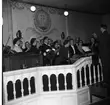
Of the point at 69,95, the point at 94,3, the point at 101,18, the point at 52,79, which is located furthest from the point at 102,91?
the point at 101,18

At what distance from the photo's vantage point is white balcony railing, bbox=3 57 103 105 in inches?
116

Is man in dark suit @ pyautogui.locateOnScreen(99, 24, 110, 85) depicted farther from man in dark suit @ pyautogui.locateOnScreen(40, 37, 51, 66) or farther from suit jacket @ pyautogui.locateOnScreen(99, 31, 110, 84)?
man in dark suit @ pyautogui.locateOnScreen(40, 37, 51, 66)

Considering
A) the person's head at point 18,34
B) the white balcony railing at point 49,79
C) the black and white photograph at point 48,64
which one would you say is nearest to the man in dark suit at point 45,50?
the black and white photograph at point 48,64

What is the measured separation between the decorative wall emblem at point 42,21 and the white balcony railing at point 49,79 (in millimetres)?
3708

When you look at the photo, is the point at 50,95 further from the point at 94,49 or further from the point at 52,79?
the point at 94,49

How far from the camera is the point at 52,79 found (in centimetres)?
342

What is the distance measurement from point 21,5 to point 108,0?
3.56 meters

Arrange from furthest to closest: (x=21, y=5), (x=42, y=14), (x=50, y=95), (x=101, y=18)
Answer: (x=101, y=18) < (x=42, y=14) < (x=21, y=5) < (x=50, y=95)

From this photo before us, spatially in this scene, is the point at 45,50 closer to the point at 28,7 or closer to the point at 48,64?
the point at 48,64

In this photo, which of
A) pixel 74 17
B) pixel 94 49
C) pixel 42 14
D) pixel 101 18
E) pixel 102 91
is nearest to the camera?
pixel 102 91

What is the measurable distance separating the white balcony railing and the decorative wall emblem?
371 cm

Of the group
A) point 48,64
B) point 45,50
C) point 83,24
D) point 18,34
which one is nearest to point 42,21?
point 18,34

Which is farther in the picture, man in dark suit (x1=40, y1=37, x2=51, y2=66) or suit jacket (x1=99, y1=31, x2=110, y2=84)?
man in dark suit (x1=40, y1=37, x2=51, y2=66)

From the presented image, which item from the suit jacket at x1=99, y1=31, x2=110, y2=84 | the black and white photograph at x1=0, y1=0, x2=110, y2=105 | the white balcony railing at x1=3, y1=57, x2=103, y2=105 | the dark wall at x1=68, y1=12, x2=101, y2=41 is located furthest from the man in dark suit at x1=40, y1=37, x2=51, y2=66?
the dark wall at x1=68, y1=12, x2=101, y2=41
